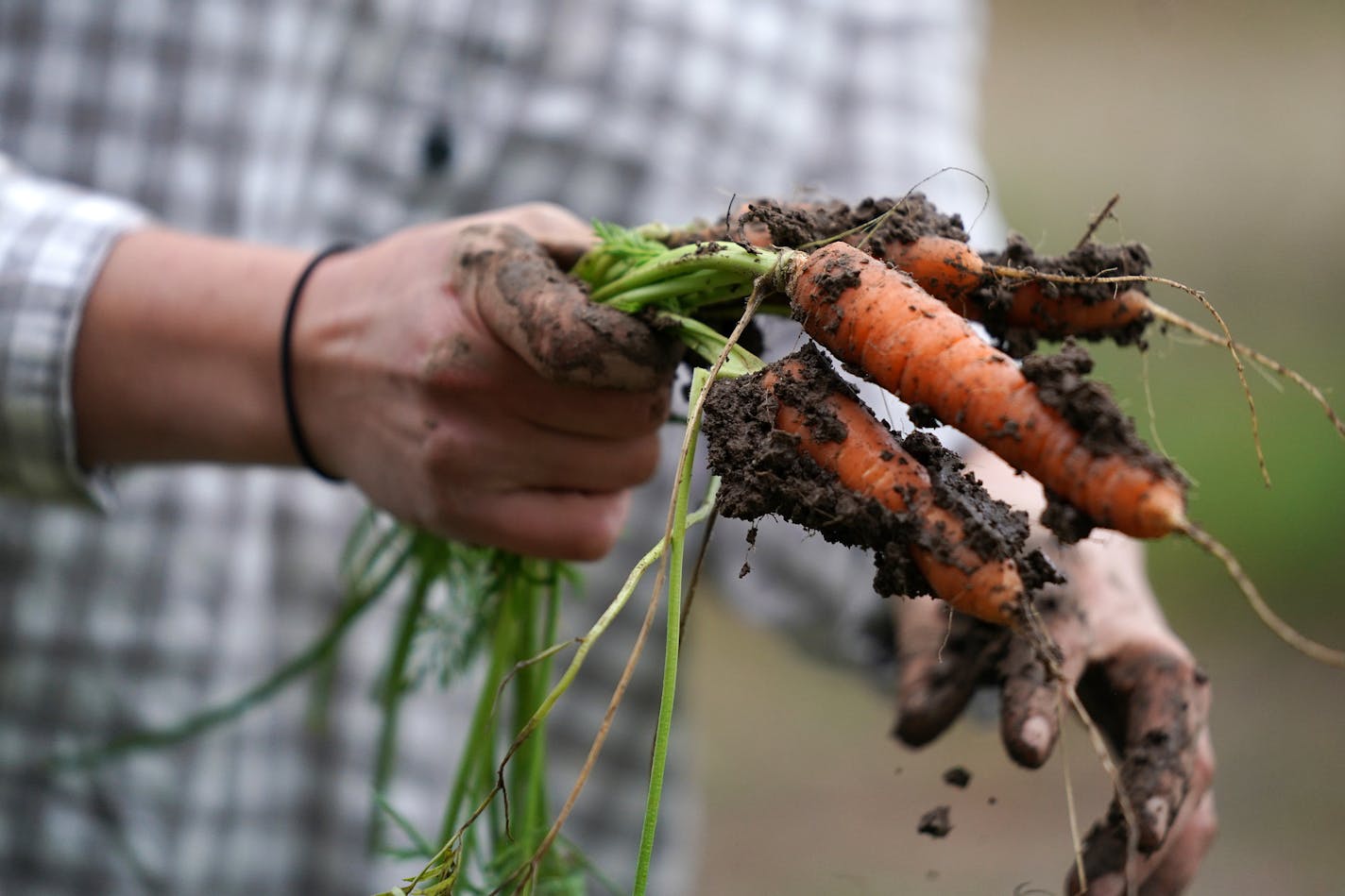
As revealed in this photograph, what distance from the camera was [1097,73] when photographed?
852cm

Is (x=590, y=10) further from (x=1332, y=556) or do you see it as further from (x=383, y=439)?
(x=1332, y=556)

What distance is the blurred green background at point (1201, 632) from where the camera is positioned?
10.8 ft

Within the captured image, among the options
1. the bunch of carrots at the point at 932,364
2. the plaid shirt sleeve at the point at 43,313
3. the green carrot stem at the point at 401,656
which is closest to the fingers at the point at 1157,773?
the bunch of carrots at the point at 932,364

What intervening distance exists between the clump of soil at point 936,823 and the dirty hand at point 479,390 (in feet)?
1.23

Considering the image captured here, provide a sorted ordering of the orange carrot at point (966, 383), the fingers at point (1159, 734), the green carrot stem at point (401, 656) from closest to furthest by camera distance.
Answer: the orange carrot at point (966, 383) → the fingers at point (1159, 734) → the green carrot stem at point (401, 656)

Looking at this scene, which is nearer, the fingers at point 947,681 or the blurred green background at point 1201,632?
the fingers at point 947,681

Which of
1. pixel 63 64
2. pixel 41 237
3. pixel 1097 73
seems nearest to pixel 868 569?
pixel 41 237

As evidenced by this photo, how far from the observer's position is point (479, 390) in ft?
2.93

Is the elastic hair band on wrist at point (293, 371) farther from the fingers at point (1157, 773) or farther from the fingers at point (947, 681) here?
the fingers at point (1157, 773)

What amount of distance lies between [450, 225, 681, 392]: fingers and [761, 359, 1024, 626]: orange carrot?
0.44 feet

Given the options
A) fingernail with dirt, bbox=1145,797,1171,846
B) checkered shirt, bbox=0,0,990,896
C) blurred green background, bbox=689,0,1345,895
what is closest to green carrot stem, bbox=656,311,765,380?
blurred green background, bbox=689,0,1345,895

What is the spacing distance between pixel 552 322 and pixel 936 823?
1.66 ft

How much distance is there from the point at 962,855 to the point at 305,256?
304cm

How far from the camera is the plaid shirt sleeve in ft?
3.36
